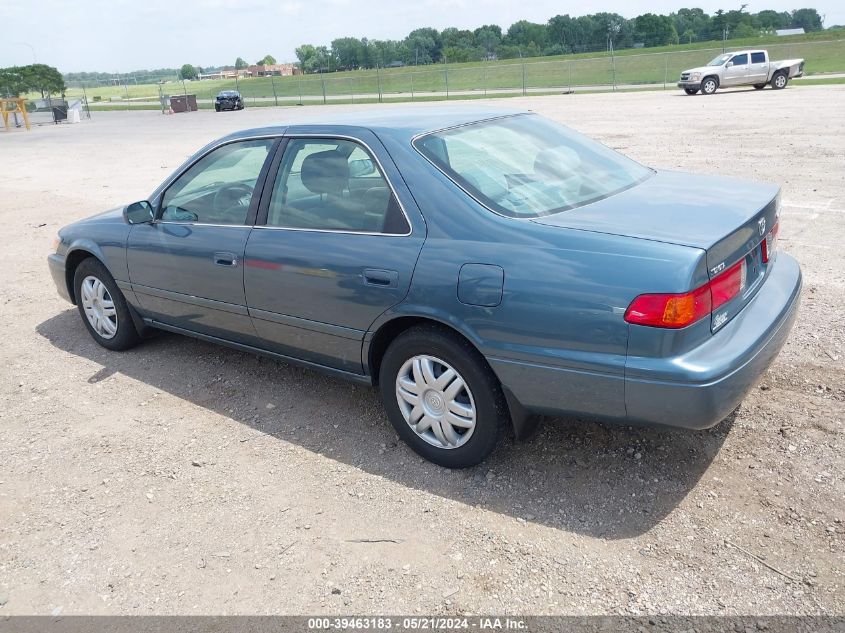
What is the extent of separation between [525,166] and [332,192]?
1.03 m

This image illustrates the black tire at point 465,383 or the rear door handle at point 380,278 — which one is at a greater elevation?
the rear door handle at point 380,278

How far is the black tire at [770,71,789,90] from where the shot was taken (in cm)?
2797

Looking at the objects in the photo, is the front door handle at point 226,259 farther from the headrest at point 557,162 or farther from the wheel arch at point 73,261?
the headrest at point 557,162

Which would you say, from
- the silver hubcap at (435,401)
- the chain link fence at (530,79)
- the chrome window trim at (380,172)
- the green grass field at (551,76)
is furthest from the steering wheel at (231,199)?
the green grass field at (551,76)

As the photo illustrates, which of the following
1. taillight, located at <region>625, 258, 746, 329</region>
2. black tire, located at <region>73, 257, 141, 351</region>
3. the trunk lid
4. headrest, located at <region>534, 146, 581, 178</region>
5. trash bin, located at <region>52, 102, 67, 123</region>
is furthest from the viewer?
trash bin, located at <region>52, 102, 67, 123</region>

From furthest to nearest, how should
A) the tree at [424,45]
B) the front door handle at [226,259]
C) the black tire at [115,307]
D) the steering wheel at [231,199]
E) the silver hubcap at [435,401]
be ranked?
the tree at [424,45] < the black tire at [115,307] < the steering wheel at [231,199] < the front door handle at [226,259] < the silver hubcap at [435,401]

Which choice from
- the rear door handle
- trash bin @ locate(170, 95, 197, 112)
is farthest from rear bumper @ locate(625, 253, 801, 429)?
trash bin @ locate(170, 95, 197, 112)

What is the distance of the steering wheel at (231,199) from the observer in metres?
4.32

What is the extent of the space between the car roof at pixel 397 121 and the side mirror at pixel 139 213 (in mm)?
771

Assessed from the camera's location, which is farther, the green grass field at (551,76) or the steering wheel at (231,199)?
the green grass field at (551,76)

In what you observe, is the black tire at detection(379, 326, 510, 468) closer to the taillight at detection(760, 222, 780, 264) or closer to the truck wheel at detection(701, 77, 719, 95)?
the taillight at detection(760, 222, 780, 264)

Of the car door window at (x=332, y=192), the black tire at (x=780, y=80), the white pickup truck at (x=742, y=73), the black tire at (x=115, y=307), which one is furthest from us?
the white pickup truck at (x=742, y=73)

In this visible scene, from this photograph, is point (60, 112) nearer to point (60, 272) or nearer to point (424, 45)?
point (60, 272)

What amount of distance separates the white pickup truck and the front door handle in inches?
1097
